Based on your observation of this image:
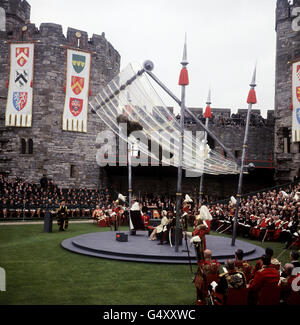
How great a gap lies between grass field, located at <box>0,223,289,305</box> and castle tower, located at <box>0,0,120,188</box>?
16.1 metres

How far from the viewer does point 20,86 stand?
28078 mm

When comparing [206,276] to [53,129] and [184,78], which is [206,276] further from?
[53,129]

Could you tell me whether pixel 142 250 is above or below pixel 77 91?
below

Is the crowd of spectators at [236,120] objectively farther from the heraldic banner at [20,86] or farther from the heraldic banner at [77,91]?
the heraldic banner at [20,86]

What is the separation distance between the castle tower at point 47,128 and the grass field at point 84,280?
632 inches

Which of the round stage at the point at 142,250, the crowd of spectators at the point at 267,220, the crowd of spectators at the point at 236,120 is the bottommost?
the round stage at the point at 142,250

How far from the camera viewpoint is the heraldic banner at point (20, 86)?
27906 millimetres

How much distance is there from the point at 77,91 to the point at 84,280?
22.8 meters

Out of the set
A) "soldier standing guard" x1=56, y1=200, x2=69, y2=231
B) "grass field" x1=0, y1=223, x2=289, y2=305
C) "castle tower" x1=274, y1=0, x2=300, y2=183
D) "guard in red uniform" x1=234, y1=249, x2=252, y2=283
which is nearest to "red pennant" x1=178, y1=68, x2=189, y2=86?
"grass field" x1=0, y1=223, x2=289, y2=305

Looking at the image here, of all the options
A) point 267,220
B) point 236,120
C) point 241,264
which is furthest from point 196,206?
point 241,264

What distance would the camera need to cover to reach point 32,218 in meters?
23.6

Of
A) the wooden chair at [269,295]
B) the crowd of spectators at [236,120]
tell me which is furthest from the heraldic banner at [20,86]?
the wooden chair at [269,295]
